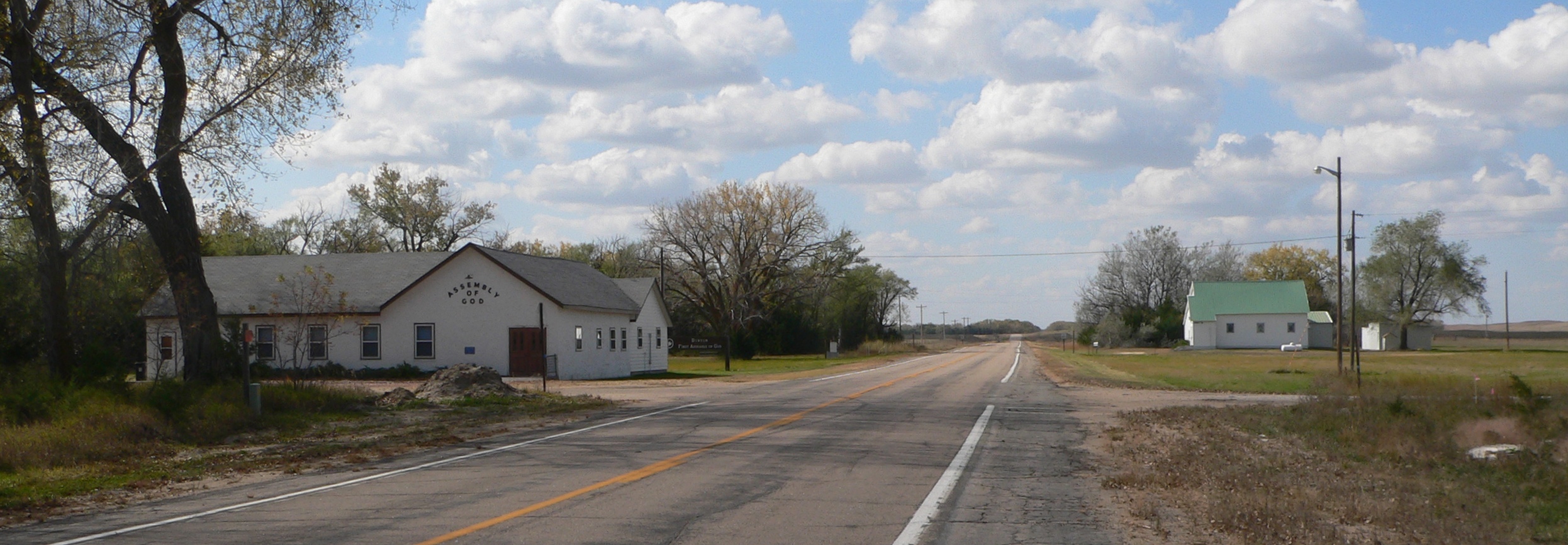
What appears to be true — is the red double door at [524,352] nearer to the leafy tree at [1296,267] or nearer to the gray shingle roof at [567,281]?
the gray shingle roof at [567,281]

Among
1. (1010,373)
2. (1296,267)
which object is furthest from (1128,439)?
(1296,267)

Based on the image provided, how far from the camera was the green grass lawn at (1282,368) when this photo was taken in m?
34.8

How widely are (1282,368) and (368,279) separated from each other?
128ft

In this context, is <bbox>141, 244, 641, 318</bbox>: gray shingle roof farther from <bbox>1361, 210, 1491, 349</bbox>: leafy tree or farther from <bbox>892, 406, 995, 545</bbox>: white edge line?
<bbox>1361, 210, 1491, 349</bbox>: leafy tree

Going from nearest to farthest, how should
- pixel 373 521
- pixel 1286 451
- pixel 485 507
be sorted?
pixel 373 521
pixel 485 507
pixel 1286 451

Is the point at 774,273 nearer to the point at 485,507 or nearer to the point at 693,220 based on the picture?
the point at 693,220

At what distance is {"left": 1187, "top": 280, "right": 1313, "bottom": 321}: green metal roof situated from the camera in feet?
296

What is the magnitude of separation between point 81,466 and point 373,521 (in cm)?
747

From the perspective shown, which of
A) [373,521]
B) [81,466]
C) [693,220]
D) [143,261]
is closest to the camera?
[373,521]

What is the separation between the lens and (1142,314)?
102 m

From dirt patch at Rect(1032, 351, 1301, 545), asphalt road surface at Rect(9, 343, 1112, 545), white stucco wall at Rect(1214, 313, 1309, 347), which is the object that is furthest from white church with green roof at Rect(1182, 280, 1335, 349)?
asphalt road surface at Rect(9, 343, 1112, 545)

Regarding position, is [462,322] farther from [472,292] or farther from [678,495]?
[678,495]

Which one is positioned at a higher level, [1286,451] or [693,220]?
[693,220]

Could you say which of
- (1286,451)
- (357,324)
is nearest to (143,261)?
(357,324)
